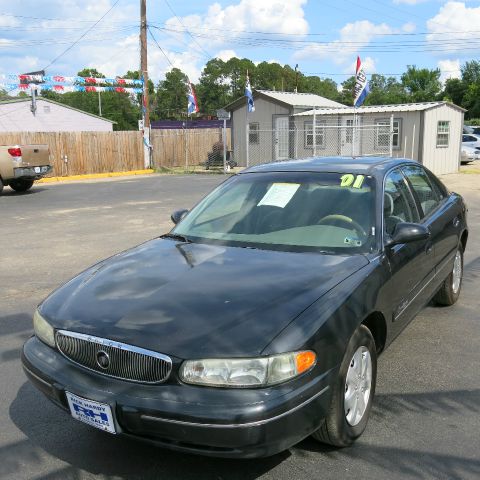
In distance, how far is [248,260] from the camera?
336 centimetres

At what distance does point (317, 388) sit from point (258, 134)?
23.2 m

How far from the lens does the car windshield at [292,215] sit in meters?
3.63

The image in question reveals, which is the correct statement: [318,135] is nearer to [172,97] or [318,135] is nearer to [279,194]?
[279,194]

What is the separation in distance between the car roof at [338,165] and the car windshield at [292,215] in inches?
3.2

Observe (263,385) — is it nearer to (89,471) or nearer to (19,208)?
(89,471)

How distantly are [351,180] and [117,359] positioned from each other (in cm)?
223

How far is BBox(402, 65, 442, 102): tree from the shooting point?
7238 cm

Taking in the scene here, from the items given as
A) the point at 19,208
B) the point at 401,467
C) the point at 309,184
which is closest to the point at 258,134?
the point at 19,208

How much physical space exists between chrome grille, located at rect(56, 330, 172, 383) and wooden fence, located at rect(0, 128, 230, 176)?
2058cm

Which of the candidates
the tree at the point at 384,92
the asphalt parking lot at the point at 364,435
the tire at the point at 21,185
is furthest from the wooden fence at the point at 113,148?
the tree at the point at 384,92

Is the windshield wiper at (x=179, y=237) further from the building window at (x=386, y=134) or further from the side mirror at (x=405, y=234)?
the building window at (x=386, y=134)

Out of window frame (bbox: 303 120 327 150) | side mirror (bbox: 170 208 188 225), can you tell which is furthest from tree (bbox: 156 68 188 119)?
side mirror (bbox: 170 208 188 225)

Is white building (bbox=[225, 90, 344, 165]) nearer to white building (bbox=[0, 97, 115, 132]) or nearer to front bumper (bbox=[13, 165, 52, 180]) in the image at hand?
front bumper (bbox=[13, 165, 52, 180])

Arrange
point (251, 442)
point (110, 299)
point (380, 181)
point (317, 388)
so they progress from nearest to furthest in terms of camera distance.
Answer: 1. point (251, 442)
2. point (317, 388)
3. point (110, 299)
4. point (380, 181)
